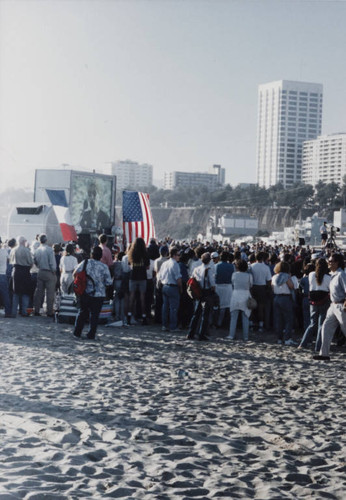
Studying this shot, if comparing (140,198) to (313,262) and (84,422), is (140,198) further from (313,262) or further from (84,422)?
(84,422)

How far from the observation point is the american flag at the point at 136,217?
18172mm

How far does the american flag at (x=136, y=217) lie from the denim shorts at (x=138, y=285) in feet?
13.3

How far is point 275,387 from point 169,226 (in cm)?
16896

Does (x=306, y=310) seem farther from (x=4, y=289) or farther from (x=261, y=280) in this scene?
(x=4, y=289)

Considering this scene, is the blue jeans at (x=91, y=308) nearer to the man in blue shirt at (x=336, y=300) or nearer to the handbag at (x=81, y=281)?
the handbag at (x=81, y=281)

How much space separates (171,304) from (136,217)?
5129 mm

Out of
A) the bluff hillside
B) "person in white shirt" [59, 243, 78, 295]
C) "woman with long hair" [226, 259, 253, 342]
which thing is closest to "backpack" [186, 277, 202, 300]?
"woman with long hair" [226, 259, 253, 342]

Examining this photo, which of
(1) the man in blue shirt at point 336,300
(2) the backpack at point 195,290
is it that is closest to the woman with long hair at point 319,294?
(1) the man in blue shirt at point 336,300

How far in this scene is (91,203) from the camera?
3459cm

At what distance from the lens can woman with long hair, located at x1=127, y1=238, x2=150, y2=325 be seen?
13.9m

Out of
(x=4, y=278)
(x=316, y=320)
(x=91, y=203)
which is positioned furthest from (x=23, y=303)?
(x=91, y=203)

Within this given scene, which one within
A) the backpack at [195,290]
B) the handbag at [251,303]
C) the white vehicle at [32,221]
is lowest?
the handbag at [251,303]

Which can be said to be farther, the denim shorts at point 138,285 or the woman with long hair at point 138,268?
the denim shorts at point 138,285

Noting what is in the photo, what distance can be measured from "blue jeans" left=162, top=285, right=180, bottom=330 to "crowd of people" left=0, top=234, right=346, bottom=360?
2cm
